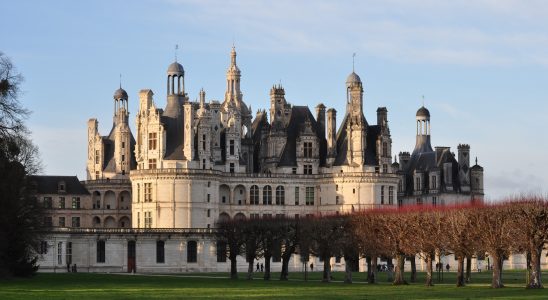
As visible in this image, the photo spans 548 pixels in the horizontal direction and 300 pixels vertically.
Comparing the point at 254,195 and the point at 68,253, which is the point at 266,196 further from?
the point at 68,253

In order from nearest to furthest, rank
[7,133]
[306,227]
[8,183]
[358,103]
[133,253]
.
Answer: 1. [7,133]
2. [8,183]
3. [306,227]
4. [133,253]
5. [358,103]

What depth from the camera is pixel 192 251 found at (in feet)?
408

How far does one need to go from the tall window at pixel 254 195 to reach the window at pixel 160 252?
1277cm

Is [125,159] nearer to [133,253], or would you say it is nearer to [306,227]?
[133,253]

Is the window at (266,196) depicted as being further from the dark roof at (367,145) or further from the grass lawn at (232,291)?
the grass lawn at (232,291)

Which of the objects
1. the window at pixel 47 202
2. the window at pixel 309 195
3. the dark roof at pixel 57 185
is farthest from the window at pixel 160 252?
the window at pixel 309 195

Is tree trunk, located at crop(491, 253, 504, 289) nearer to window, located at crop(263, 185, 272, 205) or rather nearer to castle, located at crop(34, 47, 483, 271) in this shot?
castle, located at crop(34, 47, 483, 271)

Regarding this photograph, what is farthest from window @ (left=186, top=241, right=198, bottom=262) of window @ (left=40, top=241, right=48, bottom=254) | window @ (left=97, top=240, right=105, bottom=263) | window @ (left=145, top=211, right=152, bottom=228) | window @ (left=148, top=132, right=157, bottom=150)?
window @ (left=40, top=241, right=48, bottom=254)

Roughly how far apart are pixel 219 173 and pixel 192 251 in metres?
8.42

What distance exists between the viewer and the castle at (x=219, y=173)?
12450cm

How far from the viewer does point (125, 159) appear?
450ft

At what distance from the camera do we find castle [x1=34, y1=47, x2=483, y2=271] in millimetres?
124500

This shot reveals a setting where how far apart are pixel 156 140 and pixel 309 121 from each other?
51.2 ft

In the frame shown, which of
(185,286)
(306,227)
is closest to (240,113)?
(306,227)
